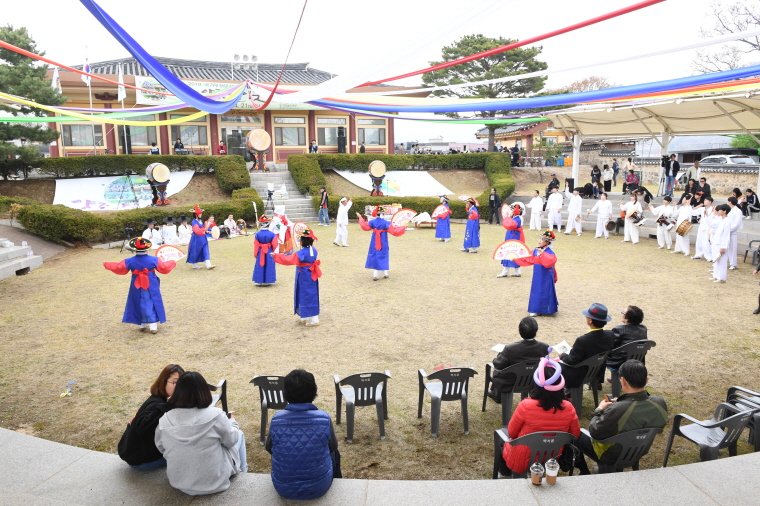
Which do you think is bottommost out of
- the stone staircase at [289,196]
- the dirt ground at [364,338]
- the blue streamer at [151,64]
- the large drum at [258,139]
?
the dirt ground at [364,338]

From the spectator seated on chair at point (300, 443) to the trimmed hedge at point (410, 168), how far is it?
17702mm

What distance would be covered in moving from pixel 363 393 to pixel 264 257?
20.0 feet

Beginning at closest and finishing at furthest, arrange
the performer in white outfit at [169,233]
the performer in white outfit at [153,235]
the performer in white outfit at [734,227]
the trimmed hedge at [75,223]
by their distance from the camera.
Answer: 1. the performer in white outfit at [734,227]
2. the performer in white outfit at [153,235]
3. the trimmed hedge at [75,223]
4. the performer in white outfit at [169,233]

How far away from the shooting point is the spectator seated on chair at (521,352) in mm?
4590

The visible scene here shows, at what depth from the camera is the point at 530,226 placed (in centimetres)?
1847

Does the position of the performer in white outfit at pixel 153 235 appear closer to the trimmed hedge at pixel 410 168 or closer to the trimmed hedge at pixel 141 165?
the trimmed hedge at pixel 141 165

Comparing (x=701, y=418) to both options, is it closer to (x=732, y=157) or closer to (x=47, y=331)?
(x=47, y=331)

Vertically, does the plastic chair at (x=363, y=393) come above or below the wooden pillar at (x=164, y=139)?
below

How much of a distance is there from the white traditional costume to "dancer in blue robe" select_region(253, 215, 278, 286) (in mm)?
10744

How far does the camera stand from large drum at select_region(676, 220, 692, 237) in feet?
41.0

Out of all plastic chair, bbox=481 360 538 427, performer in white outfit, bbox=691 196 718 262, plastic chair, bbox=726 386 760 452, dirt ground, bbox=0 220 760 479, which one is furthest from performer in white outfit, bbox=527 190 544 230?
plastic chair, bbox=726 386 760 452

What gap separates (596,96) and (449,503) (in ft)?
16.8

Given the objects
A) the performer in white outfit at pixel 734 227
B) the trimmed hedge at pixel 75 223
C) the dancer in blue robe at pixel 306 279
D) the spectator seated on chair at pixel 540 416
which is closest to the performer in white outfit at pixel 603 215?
the performer in white outfit at pixel 734 227

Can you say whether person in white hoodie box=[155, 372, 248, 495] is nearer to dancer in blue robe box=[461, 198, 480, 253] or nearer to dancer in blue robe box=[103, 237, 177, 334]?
dancer in blue robe box=[103, 237, 177, 334]
